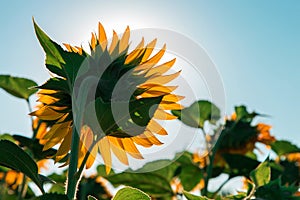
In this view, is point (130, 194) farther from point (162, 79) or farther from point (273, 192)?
point (273, 192)

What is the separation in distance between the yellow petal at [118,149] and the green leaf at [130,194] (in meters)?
0.21

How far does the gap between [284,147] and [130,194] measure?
2.26m

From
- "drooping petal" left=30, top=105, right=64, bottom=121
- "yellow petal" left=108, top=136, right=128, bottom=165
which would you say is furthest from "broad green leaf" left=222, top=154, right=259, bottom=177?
"drooping petal" left=30, top=105, right=64, bottom=121

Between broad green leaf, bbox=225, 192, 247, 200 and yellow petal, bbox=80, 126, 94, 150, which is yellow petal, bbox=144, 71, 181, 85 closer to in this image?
yellow petal, bbox=80, 126, 94, 150

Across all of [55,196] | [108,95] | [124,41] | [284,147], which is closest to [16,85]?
[124,41]

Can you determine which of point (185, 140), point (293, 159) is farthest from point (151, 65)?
point (293, 159)

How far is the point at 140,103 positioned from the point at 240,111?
182cm

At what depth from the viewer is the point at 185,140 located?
120 centimetres

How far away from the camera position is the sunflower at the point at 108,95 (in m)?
0.90

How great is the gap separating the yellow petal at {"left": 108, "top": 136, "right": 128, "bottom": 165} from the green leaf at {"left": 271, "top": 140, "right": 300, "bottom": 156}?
6.59ft

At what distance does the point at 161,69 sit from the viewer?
1045 millimetres

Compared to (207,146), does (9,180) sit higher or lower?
lower

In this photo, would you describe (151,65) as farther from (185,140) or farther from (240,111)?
(240,111)

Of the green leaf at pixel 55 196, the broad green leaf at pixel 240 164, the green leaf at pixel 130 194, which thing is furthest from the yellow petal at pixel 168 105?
the broad green leaf at pixel 240 164
